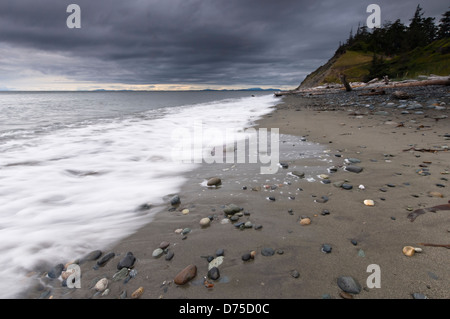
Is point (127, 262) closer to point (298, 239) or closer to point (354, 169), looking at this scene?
point (298, 239)

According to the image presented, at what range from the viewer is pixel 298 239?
2.15 meters

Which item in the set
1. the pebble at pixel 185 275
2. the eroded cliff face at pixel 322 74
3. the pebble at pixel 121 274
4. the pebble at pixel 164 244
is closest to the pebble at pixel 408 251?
the pebble at pixel 185 275

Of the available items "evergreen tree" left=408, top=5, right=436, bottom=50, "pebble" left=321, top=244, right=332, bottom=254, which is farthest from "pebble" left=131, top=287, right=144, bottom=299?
"evergreen tree" left=408, top=5, right=436, bottom=50

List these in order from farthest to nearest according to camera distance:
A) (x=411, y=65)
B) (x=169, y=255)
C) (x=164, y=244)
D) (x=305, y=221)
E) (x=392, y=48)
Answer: (x=392, y=48) → (x=411, y=65) → (x=305, y=221) → (x=164, y=244) → (x=169, y=255)

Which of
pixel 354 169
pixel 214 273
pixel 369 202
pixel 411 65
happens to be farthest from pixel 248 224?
pixel 411 65

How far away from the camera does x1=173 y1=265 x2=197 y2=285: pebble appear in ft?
5.69

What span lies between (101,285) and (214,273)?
0.95m

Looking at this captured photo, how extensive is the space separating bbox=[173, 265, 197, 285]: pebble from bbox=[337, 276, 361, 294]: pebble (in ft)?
3.78

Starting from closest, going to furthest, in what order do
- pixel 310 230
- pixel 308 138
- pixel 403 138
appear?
pixel 310 230 → pixel 403 138 → pixel 308 138

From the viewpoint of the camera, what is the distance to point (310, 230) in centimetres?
227
